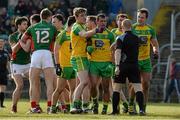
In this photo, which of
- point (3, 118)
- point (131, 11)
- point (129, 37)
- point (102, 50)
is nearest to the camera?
point (3, 118)

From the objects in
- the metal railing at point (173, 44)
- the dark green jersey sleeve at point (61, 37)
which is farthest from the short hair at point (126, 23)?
the metal railing at point (173, 44)

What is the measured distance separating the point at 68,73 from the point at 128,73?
2310 millimetres

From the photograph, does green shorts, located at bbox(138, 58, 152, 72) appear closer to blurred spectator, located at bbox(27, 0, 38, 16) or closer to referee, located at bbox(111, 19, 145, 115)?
referee, located at bbox(111, 19, 145, 115)

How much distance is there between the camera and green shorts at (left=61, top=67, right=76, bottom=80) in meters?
23.3

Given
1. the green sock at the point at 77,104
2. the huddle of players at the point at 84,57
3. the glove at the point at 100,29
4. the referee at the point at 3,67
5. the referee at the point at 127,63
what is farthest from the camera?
the referee at the point at 3,67

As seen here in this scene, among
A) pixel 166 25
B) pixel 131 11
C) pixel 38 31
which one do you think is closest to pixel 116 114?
pixel 38 31

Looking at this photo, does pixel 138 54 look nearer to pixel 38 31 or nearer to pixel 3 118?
pixel 38 31

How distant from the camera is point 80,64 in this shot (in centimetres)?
2228

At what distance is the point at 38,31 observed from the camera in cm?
2231

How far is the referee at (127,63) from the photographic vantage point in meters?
21.5

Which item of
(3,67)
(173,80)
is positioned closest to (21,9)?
Answer: (173,80)

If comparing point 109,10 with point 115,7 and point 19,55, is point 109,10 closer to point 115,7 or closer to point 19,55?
point 115,7

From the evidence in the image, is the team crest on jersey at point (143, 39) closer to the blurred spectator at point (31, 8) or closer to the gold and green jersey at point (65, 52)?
the gold and green jersey at point (65, 52)

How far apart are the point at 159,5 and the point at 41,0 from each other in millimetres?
5515
